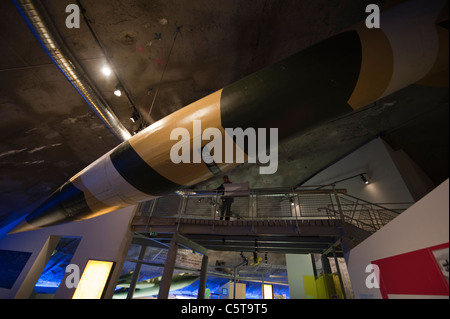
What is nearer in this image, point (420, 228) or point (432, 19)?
point (420, 228)

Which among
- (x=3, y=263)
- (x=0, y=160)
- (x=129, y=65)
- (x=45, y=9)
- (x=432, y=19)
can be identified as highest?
(x=129, y=65)

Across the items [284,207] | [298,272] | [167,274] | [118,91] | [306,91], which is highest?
[284,207]

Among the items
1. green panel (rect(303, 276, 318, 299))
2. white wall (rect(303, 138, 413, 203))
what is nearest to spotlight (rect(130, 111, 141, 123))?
white wall (rect(303, 138, 413, 203))

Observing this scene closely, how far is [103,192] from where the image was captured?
167cm

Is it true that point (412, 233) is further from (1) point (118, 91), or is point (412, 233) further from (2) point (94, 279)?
(1) point (118, 91)

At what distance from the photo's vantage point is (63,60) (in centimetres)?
298

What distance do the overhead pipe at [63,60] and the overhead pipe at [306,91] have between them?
8.79 feet

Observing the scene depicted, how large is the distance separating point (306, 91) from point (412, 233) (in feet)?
2.82

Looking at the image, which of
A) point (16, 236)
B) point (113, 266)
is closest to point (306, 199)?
point (113, 266)

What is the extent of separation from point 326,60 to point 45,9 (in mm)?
4232

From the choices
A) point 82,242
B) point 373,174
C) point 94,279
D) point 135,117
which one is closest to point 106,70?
point 135,117

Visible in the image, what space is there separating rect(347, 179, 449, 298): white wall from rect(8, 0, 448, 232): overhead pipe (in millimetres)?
496
